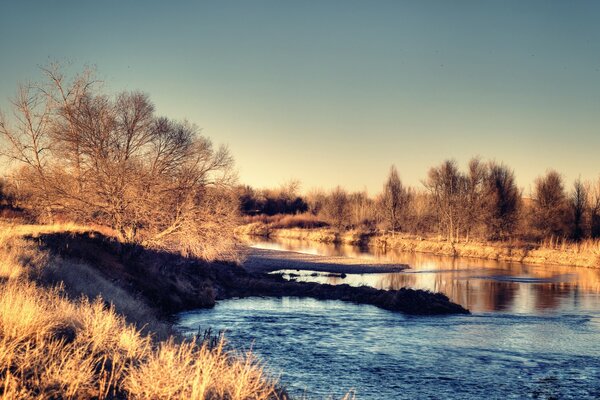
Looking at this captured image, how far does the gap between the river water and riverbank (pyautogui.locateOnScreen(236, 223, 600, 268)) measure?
1226 centimetres

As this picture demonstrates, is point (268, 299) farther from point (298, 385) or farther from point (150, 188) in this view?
point (298, 385)

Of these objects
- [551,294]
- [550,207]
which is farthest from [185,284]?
[550,207]

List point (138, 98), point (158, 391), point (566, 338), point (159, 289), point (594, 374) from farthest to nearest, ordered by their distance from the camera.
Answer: point (138, 98) → point (159, 289) → point (566, 338) → point (594, 374) → point (158, 391)

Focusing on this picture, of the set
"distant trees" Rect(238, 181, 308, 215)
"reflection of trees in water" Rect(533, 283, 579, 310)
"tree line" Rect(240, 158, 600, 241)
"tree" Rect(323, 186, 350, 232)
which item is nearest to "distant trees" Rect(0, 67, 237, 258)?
"reflection of trees in water" Rect(533, 283, 579, 310)

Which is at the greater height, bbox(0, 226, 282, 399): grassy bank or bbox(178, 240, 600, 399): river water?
bbox(0, 226, 282, 399): grassy bank

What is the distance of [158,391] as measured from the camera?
699 centimetres

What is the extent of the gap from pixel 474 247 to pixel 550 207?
9012 mm

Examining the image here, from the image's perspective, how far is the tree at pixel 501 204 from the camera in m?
58.8

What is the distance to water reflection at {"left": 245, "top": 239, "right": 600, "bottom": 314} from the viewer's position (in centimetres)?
2740

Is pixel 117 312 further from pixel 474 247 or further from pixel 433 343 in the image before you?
pixel 474 247

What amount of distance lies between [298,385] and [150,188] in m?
18.5

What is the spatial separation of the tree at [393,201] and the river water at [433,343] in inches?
1638

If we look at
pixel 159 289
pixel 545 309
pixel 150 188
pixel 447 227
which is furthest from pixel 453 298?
pixel 447 227

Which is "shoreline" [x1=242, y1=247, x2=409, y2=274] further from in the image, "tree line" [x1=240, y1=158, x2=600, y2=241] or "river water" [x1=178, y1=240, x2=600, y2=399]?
"tree line" [x1=240, y1=158, x2=600, y2=241]
